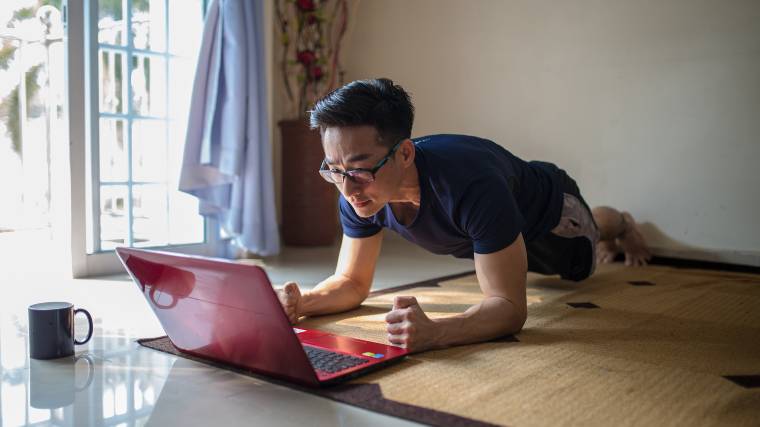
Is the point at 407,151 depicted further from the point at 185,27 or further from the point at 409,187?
the point at 185,27

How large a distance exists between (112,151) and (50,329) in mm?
1758

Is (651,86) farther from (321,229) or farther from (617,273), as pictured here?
(321,229)

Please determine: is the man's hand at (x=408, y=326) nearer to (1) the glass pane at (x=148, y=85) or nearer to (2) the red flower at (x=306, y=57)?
(1) the glass pane at (x=148, y=85)

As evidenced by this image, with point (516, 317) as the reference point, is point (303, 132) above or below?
above

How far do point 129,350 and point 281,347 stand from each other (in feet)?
1.91

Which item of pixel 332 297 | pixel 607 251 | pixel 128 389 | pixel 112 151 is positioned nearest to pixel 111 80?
pixel 112 151

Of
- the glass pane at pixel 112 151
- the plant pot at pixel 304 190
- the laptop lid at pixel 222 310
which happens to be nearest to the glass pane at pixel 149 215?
the glass pane at pixel 112 151

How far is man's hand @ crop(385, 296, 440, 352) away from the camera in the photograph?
155cm

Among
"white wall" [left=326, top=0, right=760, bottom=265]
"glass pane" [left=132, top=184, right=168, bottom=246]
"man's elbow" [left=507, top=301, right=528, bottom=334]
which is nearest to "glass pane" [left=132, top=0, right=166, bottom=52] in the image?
"glass pane" [left=132, top=184, right=168, bottom=246]

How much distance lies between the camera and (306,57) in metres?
4.10

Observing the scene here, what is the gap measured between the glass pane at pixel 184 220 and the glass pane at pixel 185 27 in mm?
721

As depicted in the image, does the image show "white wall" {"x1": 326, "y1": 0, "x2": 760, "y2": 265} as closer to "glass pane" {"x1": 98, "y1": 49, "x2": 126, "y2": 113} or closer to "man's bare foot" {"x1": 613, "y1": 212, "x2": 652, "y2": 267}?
"man's bare foot" {"x1": 613, "y1": 212, "x2": 652, "y2": 267}

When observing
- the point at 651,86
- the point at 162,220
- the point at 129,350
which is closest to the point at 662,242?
the point at 651,86

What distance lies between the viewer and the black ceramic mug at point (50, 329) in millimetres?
1560
